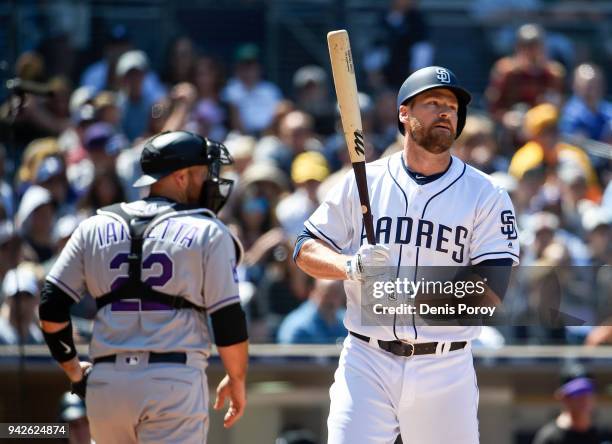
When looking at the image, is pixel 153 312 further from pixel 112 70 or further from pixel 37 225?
pixel 112 70

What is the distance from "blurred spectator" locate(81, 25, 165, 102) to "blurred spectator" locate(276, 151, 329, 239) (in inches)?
76.6

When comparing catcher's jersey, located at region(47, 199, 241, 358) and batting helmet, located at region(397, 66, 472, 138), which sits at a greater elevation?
batting helmet, located at region(397, 66, 472, 138)

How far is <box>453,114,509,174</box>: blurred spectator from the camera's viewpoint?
28.8 ft

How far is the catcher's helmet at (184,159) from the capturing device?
450 cm

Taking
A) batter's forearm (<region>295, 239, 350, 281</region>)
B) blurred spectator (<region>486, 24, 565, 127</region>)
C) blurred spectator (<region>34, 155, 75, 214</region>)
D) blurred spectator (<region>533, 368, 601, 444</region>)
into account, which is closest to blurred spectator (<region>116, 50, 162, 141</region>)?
blurred spectator (<region>34, 155, 75, 214</region>)

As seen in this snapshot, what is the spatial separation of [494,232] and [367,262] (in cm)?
55

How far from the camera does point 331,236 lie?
4.66m

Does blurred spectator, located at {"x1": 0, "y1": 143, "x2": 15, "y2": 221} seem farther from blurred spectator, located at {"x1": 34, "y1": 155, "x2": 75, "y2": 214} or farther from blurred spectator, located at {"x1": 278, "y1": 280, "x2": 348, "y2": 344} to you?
blurred spectator, located at {"x1": 278, "y1": 280, "x2": 348, "y2": 344}

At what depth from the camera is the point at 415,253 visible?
4.53 m

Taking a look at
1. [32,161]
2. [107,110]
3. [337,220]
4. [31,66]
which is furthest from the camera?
[31,66]

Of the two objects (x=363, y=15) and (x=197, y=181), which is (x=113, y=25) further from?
(x=197, y=181)

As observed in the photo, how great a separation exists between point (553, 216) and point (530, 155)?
81cm

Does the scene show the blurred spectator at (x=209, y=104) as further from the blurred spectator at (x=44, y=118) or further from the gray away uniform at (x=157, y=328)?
the gray away uniform at (x=157, y=328)

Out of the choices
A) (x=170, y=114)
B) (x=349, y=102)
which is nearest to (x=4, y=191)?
(x=170, y=114)
